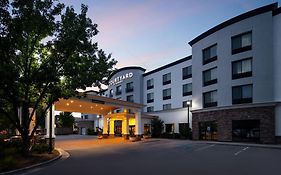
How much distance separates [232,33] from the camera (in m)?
35.2

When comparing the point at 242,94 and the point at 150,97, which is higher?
the point at 242,94

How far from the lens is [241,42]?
34.2 m

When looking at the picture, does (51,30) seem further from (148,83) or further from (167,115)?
(148,83)

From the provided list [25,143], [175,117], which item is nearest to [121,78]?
[175,117]

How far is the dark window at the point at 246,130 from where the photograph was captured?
32031 mm

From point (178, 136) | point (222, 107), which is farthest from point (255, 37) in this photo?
point (178, 136)

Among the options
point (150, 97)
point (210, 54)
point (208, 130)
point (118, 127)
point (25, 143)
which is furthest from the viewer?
point (150, 97)

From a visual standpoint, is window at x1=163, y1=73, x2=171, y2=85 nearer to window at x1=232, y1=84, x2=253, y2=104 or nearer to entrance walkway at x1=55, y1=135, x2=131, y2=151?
entrance walkway at x1=55, y1=135, x2=131, y2=151

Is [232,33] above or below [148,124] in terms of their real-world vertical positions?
above

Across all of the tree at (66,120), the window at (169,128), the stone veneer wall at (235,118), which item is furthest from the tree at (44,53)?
the tree at (66,120)

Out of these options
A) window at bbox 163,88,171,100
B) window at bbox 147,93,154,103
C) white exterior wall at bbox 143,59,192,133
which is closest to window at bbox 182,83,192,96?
white exterior wall at bbox 143,59,192,133

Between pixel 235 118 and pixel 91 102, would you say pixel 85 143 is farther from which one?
pixel 235 118

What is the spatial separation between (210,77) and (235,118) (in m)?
7.48

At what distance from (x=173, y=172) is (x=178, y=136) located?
105 ft
